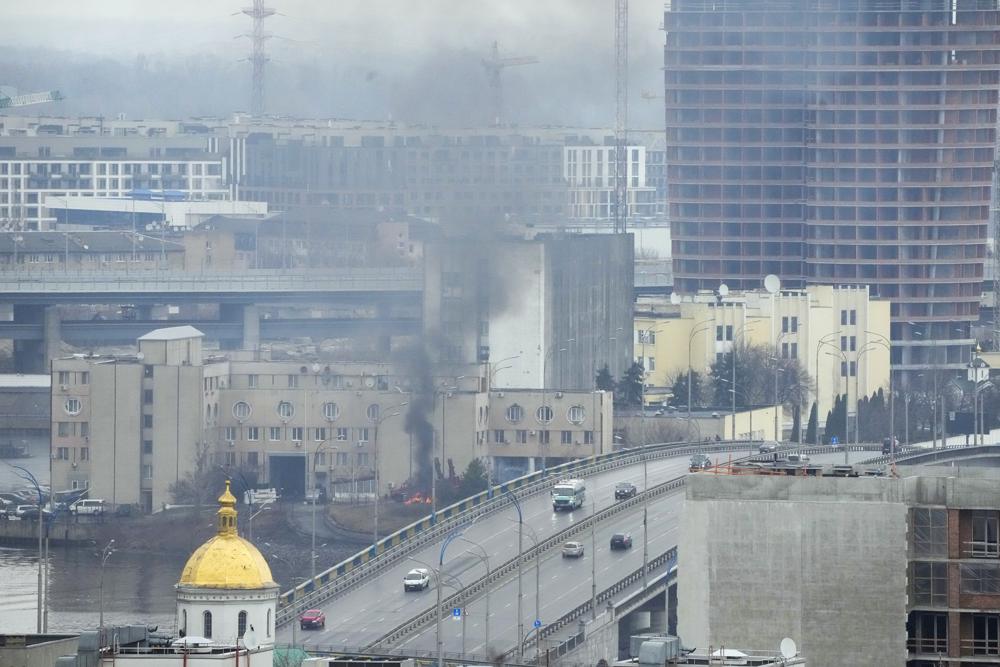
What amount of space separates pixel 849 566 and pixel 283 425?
166ft

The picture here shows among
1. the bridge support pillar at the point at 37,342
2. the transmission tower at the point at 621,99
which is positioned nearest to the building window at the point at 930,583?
the bridge support pillar at the point at 37,342

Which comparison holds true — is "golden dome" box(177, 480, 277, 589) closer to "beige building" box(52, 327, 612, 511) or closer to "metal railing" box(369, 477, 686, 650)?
"metal railing" box(369, 477, 686, 650)

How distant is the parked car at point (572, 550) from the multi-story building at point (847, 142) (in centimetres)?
4823

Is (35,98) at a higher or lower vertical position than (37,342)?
higher

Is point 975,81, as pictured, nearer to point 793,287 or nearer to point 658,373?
point 793,287

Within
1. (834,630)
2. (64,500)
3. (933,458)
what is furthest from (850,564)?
(64,500)

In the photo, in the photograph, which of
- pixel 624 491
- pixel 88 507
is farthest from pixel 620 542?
pixel 88 507

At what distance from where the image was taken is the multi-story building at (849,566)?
35.6 meters

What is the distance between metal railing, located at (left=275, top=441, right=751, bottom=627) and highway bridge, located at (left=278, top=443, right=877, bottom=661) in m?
0.04

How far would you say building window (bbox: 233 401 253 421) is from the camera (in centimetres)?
8662

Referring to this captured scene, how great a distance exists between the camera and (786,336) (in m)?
101

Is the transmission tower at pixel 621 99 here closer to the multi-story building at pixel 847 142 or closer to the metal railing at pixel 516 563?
the multi-story building at pixel 847 142

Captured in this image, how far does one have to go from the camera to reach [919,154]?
11200 cm

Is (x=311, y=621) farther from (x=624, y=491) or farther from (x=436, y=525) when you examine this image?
(x=624, y=491)
